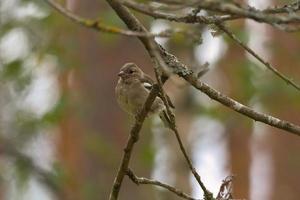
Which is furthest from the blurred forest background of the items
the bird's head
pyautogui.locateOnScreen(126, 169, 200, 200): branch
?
pyautogui.locateOnScreen(126, 169, 200, 200): branch

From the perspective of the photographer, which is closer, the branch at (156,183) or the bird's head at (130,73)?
the branch at (156,183)

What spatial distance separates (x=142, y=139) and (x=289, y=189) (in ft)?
8.73

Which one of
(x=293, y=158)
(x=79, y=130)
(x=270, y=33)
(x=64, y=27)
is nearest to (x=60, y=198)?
(x=79, y=130)

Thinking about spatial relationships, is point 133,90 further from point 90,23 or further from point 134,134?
point 90,23

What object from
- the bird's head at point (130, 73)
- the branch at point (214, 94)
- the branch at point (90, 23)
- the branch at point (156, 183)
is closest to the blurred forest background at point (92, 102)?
the bird's head at point (130, 73)

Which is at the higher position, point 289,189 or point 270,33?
point 270,33

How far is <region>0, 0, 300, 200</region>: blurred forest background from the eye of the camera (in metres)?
8.33

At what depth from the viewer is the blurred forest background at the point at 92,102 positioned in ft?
27.3

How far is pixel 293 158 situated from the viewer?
1048 cm

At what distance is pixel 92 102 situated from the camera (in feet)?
29.3

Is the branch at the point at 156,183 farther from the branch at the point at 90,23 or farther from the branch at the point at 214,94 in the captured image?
the branch at the point at 90,23

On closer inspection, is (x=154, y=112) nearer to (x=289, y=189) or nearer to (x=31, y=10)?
(x=31, y=10)

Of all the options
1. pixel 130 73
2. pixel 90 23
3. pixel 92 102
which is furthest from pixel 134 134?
pixel 92 102

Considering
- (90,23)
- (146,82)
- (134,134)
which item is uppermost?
(146,82)
